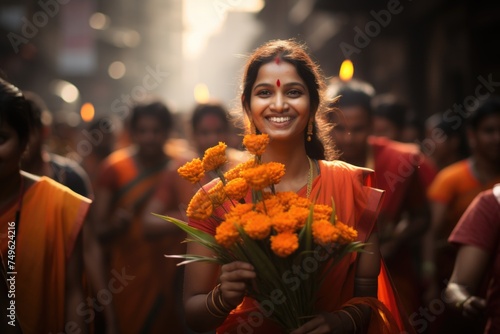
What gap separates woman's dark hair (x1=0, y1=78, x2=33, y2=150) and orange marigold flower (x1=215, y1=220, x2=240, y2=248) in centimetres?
127

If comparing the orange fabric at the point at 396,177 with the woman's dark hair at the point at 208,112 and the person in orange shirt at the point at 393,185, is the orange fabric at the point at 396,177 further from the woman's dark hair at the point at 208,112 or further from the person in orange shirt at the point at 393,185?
the woman's dark hair at the point at 208,112

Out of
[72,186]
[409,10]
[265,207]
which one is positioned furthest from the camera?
[409,10]

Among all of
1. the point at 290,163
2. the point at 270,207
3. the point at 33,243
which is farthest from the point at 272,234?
the point at 33,243

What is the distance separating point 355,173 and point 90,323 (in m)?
1.46

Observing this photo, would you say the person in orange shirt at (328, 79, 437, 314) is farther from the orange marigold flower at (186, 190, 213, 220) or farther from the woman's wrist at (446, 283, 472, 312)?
the orange marigold flower at (186, 190, 213, 220)

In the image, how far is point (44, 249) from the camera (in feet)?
11.3

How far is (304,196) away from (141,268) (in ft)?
10.7

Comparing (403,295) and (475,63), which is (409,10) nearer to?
(475,63)

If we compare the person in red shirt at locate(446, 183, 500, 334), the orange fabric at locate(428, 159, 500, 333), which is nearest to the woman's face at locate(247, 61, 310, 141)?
the person in red shirt at locate(446, 183, 500, 334)

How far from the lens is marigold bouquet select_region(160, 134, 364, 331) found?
256cm

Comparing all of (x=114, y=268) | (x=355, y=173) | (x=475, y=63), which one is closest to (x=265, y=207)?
(x=355, y=173)

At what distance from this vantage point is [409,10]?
45.7 ft

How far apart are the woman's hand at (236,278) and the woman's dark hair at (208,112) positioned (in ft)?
13.0

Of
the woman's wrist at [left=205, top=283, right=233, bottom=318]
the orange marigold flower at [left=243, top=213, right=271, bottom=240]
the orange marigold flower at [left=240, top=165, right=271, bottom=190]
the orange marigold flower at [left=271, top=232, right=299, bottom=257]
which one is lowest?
the woman's wrist at [left=205, top=283, right=233, bottom=318]
